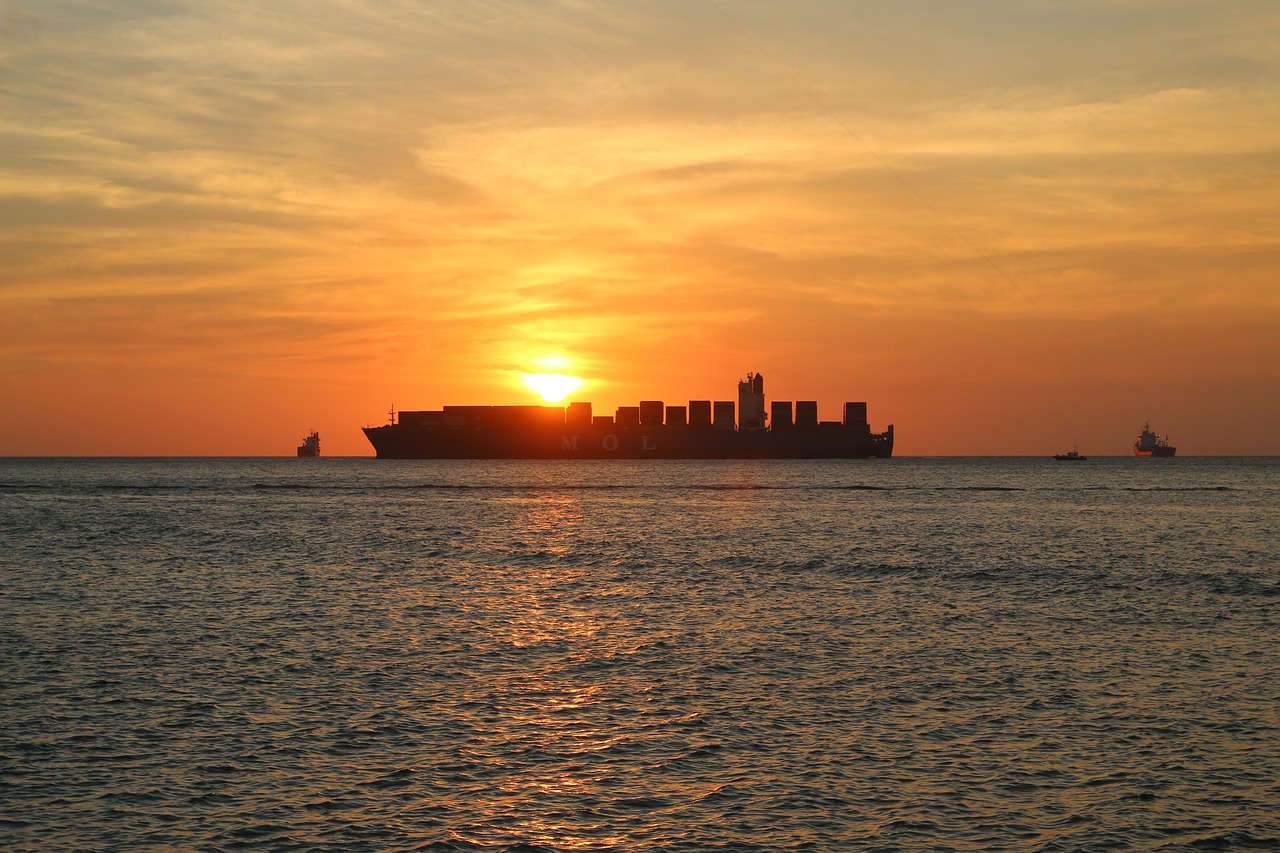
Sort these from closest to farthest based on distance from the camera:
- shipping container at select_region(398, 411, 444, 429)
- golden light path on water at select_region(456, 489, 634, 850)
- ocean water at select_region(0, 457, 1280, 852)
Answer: golden light path on water at select_region(456, 489, 634, 850), ocean water at select_region(0, 457, 1280, 852), shipping container at select_region(398, 411, 444, 429)

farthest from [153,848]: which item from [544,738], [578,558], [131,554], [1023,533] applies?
[1023,533]

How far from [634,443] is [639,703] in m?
169

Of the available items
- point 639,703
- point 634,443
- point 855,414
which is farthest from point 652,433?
point 639,703

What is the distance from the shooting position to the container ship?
18200 centimetres

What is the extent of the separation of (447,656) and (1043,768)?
11550mm

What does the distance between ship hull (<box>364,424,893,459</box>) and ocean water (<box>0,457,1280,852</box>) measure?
140414mm

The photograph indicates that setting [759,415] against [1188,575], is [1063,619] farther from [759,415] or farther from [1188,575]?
[759,415]

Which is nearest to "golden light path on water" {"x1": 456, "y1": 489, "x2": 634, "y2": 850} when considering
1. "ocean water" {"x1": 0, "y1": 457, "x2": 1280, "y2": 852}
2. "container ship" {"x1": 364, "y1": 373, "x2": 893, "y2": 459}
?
"ocean water" {"x1": 0, "y1": 457, "x2": 1280, "y2": 852}

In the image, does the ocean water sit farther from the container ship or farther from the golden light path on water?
the container ship

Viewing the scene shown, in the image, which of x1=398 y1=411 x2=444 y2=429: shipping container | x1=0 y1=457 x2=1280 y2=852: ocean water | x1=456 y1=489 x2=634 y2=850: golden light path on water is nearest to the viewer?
x1=456 y1=489 x2=634 y2=850: golden light path on water

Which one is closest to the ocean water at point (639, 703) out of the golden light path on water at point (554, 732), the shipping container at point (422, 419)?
the golden light path on water at point (554, 732)

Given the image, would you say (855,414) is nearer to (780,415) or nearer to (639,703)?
(780,415)

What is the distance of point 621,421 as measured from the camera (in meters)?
185

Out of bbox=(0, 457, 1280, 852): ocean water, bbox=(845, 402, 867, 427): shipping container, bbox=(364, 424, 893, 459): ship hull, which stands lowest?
bbox=(0, 457, 1280, 852): ocean water
